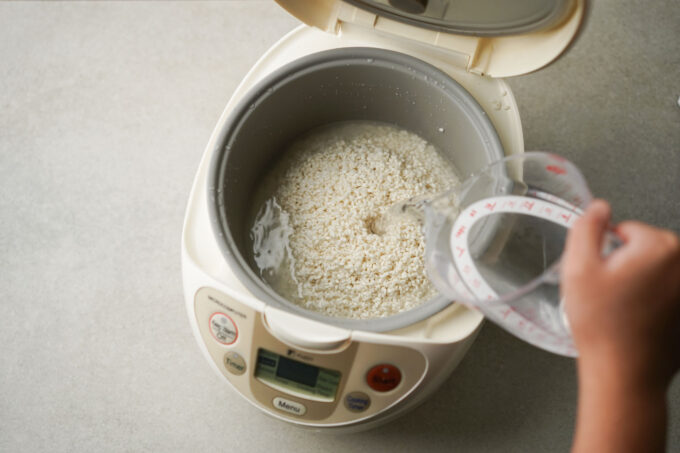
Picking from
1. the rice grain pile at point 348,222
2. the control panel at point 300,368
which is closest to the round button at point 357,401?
the control panel at point 300,368

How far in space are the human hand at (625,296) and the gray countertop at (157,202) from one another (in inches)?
29.4

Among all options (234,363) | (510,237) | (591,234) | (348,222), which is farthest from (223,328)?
(591,234)

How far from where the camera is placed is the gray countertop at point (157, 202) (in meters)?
1.27

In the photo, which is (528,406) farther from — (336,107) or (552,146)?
(336,107)

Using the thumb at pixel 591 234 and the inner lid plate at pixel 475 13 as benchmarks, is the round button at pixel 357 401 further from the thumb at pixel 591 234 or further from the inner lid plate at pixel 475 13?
the inner lid plate at pixel 475 13

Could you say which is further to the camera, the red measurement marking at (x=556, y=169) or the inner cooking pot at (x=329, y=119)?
the inner cooking pot at (x=329, y=119)

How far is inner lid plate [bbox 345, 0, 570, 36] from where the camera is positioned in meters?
0.83

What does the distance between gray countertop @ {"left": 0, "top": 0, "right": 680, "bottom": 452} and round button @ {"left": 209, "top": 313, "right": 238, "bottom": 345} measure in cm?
42

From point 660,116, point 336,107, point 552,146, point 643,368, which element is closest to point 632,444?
point 643,368

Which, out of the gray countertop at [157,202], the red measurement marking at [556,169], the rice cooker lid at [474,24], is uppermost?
the rice cooker lid at [474,24]

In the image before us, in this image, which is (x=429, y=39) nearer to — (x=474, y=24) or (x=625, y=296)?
(x=474, y=24)

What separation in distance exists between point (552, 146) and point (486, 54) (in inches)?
21.4

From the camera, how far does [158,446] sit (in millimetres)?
1257

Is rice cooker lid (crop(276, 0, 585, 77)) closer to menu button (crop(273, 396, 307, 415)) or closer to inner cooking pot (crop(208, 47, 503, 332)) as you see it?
inner cooking pot (crop(208, 47, 503, 332))
